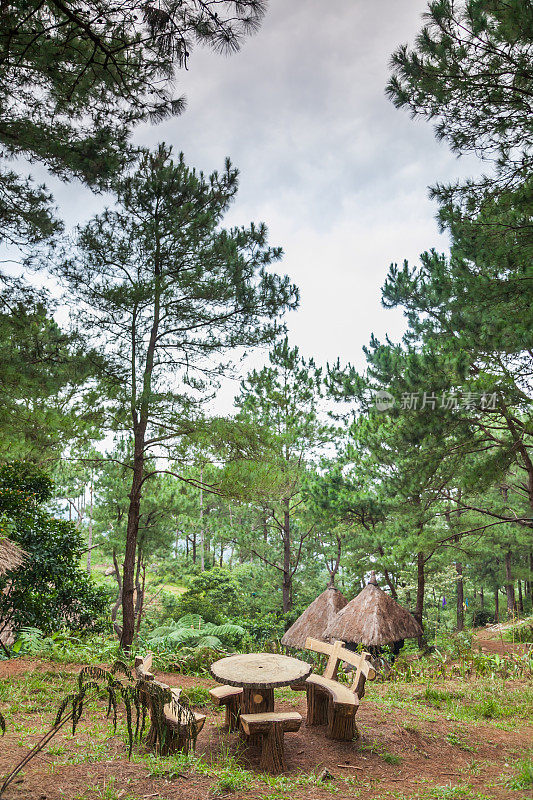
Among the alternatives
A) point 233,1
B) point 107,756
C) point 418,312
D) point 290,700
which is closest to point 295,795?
point 107,756

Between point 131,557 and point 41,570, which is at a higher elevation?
point 131,557

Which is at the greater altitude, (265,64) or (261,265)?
(265,64)

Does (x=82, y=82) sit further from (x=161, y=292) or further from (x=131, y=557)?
(x=131, y=557)

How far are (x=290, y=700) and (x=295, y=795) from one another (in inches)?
119

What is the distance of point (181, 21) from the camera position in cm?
312

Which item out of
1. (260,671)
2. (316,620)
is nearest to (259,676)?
(260,671)

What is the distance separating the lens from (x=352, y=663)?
15.4 ft

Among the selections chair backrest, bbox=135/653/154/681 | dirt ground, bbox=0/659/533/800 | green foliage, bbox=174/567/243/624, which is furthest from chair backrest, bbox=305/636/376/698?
green foliage, bbox=174/567/243/624

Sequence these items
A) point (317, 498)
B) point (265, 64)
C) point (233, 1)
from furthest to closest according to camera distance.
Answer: point (317, 498)
point (265, 64)
point (233, 1)

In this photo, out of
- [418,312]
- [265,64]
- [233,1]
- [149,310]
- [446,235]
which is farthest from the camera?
[418,312]

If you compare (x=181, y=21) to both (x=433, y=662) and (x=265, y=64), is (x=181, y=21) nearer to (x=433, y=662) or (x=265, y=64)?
(x=265, y=64)

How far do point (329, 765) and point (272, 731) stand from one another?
62 centimetres

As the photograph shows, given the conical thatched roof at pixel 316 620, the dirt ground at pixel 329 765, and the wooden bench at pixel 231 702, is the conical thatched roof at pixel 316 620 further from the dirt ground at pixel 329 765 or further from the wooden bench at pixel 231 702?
the wooden bench at pixel 231 702

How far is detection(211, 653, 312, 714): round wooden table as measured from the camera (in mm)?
3758
